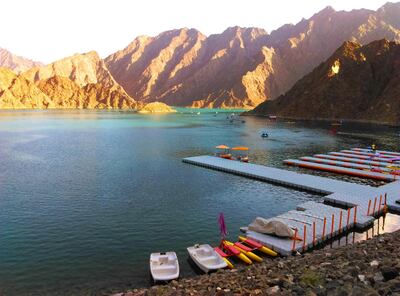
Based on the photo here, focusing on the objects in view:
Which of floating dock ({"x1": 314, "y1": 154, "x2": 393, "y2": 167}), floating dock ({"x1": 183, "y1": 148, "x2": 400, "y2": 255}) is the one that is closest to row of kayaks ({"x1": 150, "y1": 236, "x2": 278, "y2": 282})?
floating dock ({"x1": 183, "y1": 148, "x2": 400, "y2": 255})

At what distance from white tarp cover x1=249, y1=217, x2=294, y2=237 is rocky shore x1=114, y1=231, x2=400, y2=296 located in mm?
4401

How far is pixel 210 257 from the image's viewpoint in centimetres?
3094

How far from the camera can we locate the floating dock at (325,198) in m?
36.4

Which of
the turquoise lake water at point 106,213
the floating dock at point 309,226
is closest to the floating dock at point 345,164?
the turquoise lake water at point 106,213

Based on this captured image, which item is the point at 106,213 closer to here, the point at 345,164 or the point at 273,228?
the point at 273,228

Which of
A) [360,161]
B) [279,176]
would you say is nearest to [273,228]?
[279,176]

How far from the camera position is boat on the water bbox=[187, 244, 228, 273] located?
2969 cm

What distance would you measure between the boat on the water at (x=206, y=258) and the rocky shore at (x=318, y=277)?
4.56 feet

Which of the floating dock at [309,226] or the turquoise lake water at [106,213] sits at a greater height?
the floating dock at [309,226]

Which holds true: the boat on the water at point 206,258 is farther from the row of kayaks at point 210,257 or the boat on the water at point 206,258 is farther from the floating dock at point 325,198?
the floating dock at point 325,198

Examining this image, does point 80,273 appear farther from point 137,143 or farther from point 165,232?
point 137,143

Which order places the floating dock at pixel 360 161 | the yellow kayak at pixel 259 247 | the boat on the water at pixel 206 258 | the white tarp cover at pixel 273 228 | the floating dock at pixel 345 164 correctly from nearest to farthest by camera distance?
the boat on the water at pixel 206 258 → the yellow kayak at pixel 259 247 → the white tarp cover at pixel 273 228 → the floating dock at pixel 345 164 → the floating dock at pixel 360 161

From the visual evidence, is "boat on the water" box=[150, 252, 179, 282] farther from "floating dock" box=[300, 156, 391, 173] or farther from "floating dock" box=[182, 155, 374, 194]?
"floating dock" box=[300, 156, 391, 173]

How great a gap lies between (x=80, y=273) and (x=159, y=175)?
36327 millimetres
